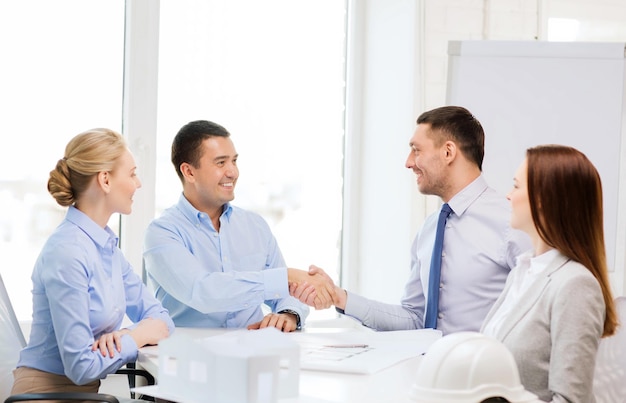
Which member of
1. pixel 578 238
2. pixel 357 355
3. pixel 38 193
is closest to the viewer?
pixel 578 238

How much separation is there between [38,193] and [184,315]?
84 cm

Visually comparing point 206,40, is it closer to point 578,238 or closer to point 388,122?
point 388,122

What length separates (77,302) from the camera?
217 centimetres

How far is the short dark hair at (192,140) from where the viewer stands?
9.70 feet

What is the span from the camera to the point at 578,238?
1869mm

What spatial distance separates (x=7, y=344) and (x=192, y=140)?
3.16ft

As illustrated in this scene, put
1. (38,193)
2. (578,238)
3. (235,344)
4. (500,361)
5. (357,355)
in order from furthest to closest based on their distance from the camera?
1. (38,193)
2. (357,355)
3. (578,238)
4. (235,344)
5. (500,361)

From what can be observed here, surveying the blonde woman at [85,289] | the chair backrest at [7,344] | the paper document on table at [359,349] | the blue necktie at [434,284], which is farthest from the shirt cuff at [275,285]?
the chair backrest at [7,344]

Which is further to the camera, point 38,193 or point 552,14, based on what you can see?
point 552,14

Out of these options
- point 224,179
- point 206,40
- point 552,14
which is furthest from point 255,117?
point 552,14

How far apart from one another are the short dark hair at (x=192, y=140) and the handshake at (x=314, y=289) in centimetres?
54

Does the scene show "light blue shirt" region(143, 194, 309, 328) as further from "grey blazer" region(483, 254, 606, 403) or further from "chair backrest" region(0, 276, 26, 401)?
"grey blazer" region(483, 254, 606, 403)

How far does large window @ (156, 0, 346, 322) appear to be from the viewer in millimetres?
3545

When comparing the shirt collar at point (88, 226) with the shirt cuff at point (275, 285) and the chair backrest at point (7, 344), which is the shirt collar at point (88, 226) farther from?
the shirt cuff at point (275, 285)
